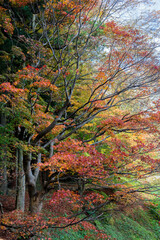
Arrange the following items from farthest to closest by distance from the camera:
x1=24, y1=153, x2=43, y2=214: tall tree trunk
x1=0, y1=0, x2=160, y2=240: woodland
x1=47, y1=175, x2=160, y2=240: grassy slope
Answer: x1=47, y1=175, x2=160, y2=240: grassy slope < x1=24, y1=153, x2=43, y2=214: tall tree trunk < x1=0, y1=0, x2=160, y2=240: woodland

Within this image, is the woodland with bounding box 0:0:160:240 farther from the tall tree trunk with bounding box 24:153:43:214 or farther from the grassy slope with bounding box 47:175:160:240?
the grassy slope with bounding box 47:175:160:240

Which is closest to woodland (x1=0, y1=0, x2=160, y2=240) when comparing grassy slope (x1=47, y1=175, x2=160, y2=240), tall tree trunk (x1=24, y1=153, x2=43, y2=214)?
tall tree trunk (x1=24, y1=153, x2=43, y2=214)

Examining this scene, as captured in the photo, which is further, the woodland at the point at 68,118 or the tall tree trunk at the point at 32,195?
the tall tree trunk at the point at 32,195

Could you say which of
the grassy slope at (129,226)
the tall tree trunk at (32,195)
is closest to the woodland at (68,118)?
the tall tree trunk at (32,195)

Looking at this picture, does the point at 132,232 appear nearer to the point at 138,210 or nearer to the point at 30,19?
the point at 138,210

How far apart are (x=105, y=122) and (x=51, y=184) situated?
2.98 m

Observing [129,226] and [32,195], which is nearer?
[32,195]

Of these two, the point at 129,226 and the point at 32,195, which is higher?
the point at 32,195

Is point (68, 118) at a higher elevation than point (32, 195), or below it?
higher

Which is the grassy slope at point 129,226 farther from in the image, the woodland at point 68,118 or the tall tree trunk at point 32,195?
the tall tree trunk at point 32,195

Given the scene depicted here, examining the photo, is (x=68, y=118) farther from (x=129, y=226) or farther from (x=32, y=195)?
(x=129, y=226)

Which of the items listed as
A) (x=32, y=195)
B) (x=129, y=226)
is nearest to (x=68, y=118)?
(x=32, y=195)

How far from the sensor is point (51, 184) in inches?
216

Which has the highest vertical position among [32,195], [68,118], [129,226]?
[68,118]
